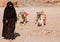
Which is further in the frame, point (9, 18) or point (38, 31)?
point (38, 31)

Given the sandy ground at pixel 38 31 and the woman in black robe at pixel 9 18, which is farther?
the sandy ground at pixel 38 31

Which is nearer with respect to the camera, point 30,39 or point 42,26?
point 30,39

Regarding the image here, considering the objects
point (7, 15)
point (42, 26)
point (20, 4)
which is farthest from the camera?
point (20, 4)

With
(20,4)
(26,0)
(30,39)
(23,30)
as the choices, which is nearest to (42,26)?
(23,30)

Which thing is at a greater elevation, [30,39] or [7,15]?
[7,15]

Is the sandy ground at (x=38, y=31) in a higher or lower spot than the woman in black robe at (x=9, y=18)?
lower

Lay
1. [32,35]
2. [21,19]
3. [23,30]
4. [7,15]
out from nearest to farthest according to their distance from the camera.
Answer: [7,15] < [32,35] < [23,30] < [21,19]

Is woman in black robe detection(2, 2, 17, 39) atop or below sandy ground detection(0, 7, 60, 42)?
atop

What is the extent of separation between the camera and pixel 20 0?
98.8 feet

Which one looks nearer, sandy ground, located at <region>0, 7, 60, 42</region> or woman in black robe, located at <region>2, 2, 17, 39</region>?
woman in black robe, located at <region>2, 2, 17, 39</region>

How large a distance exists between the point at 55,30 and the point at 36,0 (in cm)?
1570

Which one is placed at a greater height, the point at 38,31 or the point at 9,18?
the point at 9,18

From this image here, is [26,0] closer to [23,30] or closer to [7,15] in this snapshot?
[23,30]

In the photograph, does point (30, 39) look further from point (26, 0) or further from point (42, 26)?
point (26, 0)
